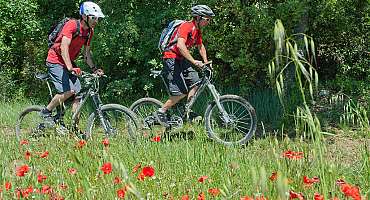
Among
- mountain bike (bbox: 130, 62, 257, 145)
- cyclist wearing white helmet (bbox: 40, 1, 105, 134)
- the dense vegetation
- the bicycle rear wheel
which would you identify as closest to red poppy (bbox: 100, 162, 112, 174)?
mountain bike (bbox: 130, 62, 257, 145)

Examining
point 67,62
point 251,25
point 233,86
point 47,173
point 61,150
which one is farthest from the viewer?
point 233,86

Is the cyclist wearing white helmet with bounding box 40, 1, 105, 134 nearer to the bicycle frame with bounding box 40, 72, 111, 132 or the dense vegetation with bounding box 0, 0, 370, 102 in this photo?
the bicycle frame with bounding box 40, 72, 111, 132

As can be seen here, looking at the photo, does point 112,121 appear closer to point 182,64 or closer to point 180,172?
point 182,64

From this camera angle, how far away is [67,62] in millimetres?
5836

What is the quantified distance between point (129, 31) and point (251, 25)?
6.93ft

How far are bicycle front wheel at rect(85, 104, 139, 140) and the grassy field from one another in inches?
29.0

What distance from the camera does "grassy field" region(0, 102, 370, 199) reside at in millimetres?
2145

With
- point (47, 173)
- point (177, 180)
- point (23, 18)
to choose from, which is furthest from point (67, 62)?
point (23, 18)

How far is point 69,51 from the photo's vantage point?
6.13m

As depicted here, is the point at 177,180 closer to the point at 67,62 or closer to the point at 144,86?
the point at 67,62

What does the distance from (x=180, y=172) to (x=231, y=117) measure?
97.5 inches

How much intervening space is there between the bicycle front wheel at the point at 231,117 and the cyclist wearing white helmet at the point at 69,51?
137 cm

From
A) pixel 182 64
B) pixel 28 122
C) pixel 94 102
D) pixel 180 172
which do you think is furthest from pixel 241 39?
pixel 180 172

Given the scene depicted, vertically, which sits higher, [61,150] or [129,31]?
[129,31]
